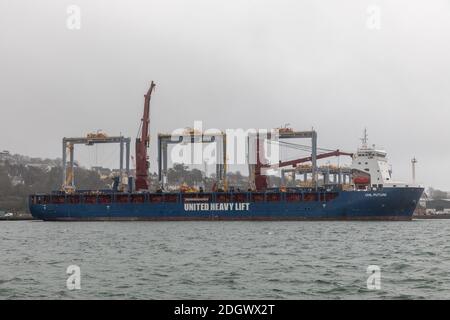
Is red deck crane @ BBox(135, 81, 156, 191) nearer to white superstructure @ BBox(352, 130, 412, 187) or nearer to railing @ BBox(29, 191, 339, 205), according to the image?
railing @ BBox(29, 191, 339, 205)

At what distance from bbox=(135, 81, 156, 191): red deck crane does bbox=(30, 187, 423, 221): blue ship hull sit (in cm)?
230

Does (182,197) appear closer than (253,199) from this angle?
No

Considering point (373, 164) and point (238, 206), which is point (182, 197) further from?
point (373, 164)

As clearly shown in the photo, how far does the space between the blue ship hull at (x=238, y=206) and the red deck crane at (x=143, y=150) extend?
2.30 metres

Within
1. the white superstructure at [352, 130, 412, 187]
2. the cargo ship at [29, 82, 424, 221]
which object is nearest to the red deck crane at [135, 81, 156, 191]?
the cargo ship at [29, 82, 424, 221]

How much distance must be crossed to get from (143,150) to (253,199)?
48.1 feet

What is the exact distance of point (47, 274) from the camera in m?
21.5

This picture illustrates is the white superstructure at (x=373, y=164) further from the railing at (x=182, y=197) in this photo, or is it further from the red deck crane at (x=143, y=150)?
the red deck crane at (x=143, y=150)

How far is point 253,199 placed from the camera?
212ft

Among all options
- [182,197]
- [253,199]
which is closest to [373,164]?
[253,199]

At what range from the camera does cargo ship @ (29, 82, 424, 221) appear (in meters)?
60.8
